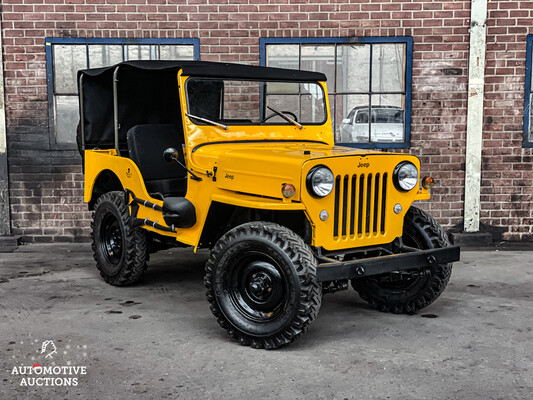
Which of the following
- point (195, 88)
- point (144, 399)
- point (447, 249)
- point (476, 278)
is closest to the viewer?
point (144, 399)

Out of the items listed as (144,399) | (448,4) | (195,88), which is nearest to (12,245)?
(195,88)

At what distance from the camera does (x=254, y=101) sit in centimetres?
637

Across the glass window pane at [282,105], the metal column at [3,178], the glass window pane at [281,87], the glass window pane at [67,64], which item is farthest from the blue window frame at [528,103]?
the metal column at [3,178]

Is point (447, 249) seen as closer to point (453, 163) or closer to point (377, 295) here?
point (377, 295)

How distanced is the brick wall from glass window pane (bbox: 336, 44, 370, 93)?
0.19m

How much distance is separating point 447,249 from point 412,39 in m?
3.97

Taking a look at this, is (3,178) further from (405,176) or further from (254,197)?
(405,176)

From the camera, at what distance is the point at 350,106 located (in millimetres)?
8109

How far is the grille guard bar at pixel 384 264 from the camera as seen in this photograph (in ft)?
13.7

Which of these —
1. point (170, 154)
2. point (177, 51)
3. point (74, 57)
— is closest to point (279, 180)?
point (170, 154)

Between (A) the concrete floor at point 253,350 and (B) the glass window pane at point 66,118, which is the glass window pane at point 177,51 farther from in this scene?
(A) the concrete floor at point 253,350

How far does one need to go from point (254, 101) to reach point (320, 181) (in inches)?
89.4

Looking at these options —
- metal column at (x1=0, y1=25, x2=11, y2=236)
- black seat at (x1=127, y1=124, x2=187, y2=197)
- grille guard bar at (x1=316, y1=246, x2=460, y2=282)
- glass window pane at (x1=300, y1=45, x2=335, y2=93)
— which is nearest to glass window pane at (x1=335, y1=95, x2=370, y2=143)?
glass window pane at (x1=300, y1=45, x2=335, y2=93)

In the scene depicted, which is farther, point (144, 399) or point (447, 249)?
point (447, 249)
